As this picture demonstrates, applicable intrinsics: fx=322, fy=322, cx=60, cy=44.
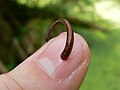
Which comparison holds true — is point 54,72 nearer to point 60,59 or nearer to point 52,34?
point 60,59

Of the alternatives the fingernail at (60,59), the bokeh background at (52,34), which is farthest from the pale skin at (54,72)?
the bokeh background at (52,34)

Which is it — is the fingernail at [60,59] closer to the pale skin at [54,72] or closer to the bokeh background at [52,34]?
the pale skin at [54,72]

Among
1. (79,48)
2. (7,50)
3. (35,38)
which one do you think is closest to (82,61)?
(79,48)

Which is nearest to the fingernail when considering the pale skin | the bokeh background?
the pale skin

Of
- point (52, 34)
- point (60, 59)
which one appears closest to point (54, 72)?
point (60, 59)

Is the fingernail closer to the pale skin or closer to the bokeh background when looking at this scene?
the pale skin

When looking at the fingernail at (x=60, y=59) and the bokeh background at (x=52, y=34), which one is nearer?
the fingernail at (x=60, y=59)
